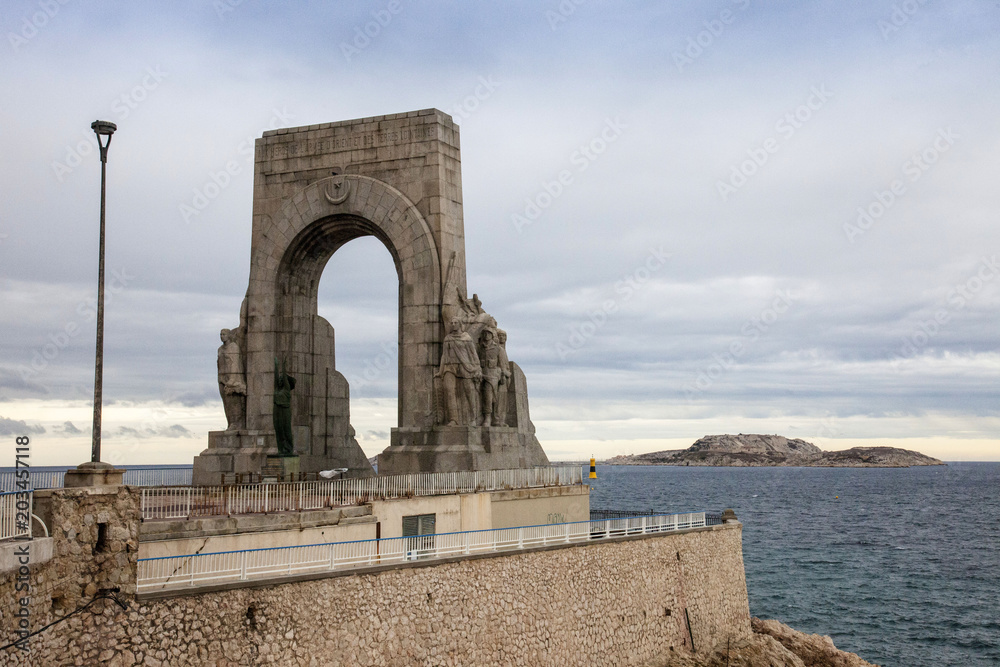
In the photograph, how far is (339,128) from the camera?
32.3 meters

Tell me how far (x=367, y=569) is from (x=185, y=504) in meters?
4.08

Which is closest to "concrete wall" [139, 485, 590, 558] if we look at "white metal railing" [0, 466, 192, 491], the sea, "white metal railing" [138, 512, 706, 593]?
"white metal railing" [138, 512, 706, 593]

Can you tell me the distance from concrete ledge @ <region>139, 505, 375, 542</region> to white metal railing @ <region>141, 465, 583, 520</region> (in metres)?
0.50

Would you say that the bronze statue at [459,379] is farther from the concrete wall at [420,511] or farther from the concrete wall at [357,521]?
the concrete wall at [420,511]

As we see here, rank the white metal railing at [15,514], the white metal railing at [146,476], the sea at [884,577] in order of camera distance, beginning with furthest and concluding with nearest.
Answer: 1. the sea at [884,577]
2. the white metal railing at [146,476]
3. the white metal railing at [15,514]

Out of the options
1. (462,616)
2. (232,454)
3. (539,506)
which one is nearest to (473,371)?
(539,506)

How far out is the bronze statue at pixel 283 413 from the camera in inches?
1235

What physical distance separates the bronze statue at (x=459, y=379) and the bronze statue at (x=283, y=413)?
206 inches

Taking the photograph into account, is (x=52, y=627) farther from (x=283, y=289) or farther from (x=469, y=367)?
(x=283, y=289)

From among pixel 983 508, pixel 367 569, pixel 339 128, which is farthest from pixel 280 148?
pixel 983 508

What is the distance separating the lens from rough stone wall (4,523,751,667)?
15977mm

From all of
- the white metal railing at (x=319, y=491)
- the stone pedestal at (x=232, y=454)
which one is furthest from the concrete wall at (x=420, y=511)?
the stone pedestal at (x=232, y=454)

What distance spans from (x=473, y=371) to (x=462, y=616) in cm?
894

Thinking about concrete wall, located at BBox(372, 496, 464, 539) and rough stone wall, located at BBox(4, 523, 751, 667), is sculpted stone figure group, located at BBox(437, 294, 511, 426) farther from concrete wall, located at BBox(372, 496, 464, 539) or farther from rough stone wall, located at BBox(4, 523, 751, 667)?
rough stone wall, located at BBox(4, 523, 751, 667)
